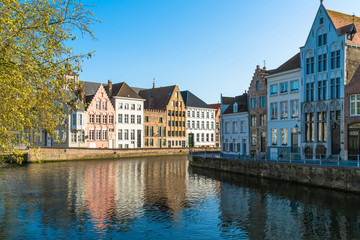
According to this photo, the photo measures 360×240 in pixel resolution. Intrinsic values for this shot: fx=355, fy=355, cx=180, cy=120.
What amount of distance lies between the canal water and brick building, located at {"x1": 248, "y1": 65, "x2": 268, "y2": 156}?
645 inches

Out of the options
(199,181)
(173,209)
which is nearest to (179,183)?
(199,181)

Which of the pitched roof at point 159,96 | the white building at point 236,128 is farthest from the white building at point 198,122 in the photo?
the white building at point 236,128

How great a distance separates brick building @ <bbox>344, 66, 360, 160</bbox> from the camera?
34344 mm

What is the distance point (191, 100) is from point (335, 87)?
59.2 meters

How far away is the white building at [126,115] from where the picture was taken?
77625 mm

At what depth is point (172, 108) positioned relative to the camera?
88.7 meters

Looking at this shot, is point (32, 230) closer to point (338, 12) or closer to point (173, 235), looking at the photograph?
point (173, 235)

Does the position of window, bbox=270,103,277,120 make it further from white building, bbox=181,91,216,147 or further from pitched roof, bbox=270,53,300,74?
white building, bbox=181,91,216,147

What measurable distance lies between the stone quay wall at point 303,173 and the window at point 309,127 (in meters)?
7.70

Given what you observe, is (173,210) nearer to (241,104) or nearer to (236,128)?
(236,128)

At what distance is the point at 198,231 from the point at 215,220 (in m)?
2.31

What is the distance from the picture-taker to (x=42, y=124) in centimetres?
1341

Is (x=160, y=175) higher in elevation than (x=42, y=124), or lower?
lower

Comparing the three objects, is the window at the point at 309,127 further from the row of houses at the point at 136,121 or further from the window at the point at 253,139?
the row of houses at the point at 136,121
